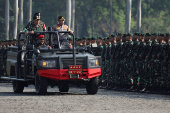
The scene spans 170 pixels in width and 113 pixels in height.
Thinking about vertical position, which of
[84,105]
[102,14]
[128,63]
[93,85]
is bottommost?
[84,105]

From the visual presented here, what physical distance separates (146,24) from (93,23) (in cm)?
886

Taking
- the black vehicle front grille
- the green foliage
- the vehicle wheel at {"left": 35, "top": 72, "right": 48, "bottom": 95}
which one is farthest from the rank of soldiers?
the green foliage

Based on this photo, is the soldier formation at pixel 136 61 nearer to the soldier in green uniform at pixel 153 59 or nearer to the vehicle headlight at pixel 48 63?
the soldier in green uniform at pixel 153 59

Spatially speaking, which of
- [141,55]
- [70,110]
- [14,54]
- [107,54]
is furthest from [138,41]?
[70,110]

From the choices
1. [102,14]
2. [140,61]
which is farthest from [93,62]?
[102,14]

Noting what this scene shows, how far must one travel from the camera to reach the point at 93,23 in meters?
78.4

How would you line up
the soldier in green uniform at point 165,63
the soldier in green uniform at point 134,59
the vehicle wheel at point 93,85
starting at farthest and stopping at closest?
1. the soldier in green uniform at point 134,59
2. the soldier in green uniform at point 165,63
3. the vehicle wheel at point 93,85

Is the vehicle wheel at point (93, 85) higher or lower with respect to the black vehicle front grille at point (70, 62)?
lower

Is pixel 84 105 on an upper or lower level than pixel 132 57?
lower

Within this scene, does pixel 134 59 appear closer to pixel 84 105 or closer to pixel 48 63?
pixel 48 63

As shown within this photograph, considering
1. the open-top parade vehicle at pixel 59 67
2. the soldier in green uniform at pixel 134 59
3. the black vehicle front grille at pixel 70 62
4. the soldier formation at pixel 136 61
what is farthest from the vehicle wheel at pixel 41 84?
the soldier in green uniform at pixel 134 59

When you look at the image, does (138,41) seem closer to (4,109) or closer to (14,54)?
(14,54)

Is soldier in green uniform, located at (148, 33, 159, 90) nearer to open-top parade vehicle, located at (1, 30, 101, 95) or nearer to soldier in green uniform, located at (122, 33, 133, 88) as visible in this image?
soldier in green uniform, located at (122, 33, 133, 88)

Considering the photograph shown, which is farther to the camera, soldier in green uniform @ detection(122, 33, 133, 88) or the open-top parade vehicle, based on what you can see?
soldier in green uniform @ detection(122, 33, 133, 88)
